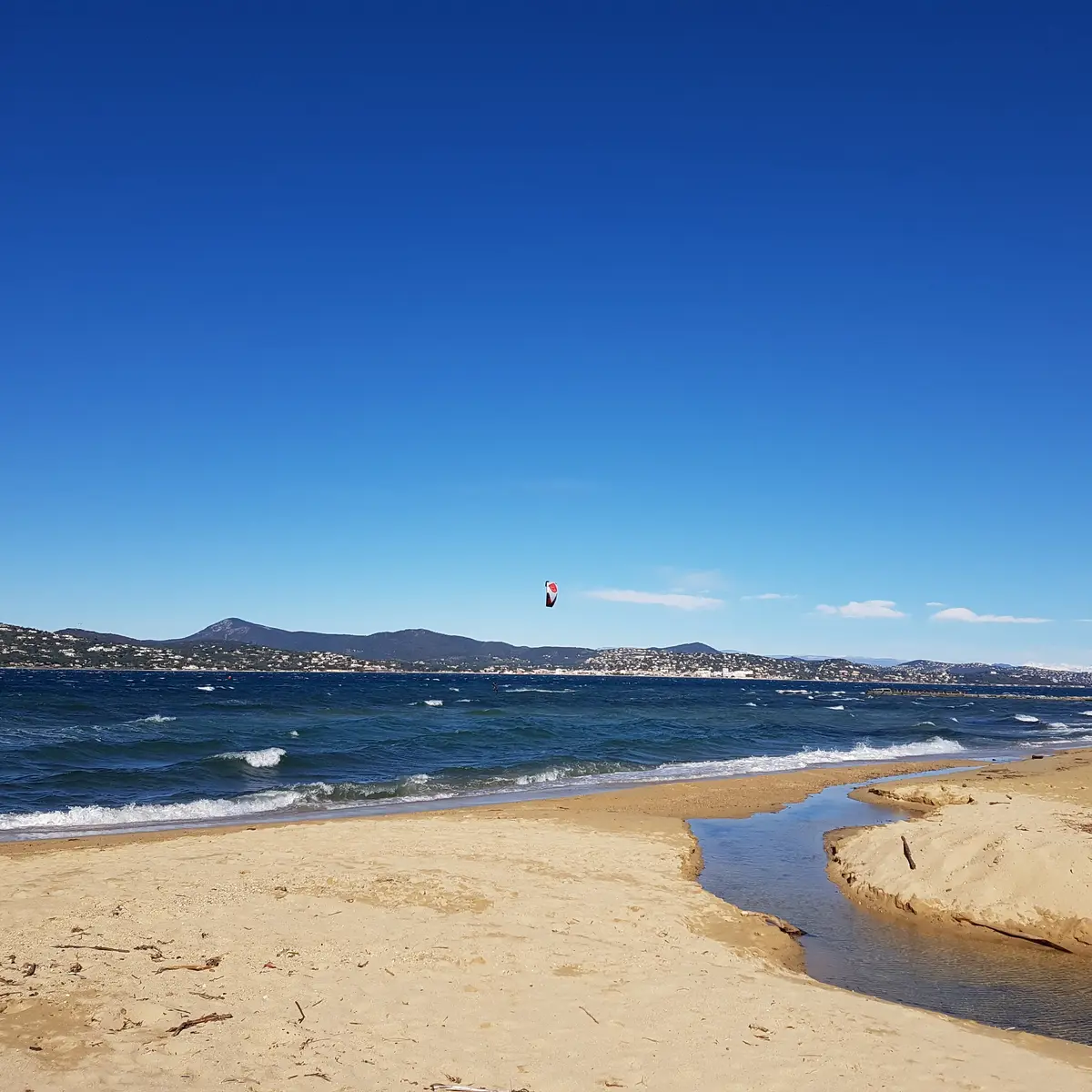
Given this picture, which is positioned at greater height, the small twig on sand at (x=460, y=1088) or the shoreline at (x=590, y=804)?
the small twig on sand at (x=460, y=1088)

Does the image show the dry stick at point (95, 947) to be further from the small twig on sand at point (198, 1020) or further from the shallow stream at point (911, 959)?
the shallow stream at point (911, 959)

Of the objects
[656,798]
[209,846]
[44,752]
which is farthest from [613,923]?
[44,752]

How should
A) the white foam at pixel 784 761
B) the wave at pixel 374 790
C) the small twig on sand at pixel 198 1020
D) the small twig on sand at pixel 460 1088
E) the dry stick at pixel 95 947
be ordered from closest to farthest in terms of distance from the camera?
the small twig on sand at pixel 460 1088 → the small twig on sand at pixel 198 1020 → the dry stick at pixel 95 947 → the wave at pixel 374 790 → the white foam at pixel 784 761

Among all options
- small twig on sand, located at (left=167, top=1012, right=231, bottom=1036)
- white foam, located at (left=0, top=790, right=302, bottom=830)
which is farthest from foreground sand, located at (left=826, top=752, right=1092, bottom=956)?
white foam, located at (left=0, top=790, right=302, bottom=830)

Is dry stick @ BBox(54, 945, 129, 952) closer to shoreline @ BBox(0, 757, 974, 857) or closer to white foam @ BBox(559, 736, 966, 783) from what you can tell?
shoreline @ BBox(0, 757, 974, 857)

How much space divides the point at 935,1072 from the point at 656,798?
15912mm

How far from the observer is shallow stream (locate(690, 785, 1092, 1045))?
27.0 feet

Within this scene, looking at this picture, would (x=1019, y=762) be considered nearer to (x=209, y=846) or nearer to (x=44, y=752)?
(x=209, y=846)

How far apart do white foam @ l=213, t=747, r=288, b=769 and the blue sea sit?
7 cm

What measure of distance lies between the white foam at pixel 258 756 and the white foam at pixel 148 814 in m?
5.42

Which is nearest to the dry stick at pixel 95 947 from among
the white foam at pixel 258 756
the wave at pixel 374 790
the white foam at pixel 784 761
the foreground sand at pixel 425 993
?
the foreground sand at pixel 425 993

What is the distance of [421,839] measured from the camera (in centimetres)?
1520

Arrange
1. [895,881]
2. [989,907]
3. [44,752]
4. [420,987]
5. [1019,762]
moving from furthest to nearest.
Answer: [1019,762], [44,752], [895,881], [989,907], [420,987]

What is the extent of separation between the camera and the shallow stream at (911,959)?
8.23 metres
